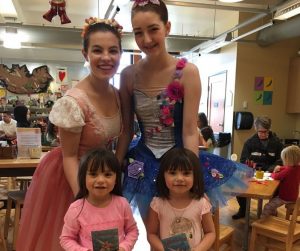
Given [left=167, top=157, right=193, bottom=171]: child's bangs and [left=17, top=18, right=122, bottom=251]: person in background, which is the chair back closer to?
[left=167, top=157, right=193, bottom=171]: child's bangs

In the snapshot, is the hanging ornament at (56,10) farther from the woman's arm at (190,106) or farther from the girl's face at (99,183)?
the girl's face at (99,183)

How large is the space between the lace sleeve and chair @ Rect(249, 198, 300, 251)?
191cm

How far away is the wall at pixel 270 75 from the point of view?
6359 millimetres

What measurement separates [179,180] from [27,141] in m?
2.01

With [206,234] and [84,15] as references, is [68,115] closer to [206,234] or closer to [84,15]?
[206,234]

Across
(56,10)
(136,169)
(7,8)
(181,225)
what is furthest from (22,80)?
(181,225)

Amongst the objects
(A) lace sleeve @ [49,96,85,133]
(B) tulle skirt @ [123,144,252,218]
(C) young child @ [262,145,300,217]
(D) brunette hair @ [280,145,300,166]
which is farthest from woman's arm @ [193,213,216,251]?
(D) brunette hair @ [280,145,300,166]

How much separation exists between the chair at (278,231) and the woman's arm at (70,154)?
184cm

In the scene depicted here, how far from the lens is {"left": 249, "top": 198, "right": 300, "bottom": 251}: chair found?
2561mm

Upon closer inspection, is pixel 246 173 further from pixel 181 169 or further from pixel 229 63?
pixel 229 63

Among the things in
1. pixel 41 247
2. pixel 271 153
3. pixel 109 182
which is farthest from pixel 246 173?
→ pixel 271 153

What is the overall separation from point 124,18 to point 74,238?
5.85 metres

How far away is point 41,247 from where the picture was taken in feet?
4.95

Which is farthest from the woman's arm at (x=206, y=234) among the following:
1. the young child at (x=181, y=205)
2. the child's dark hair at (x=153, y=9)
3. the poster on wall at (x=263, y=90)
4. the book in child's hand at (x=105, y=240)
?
the poster on wall at (x=263, y=90)
